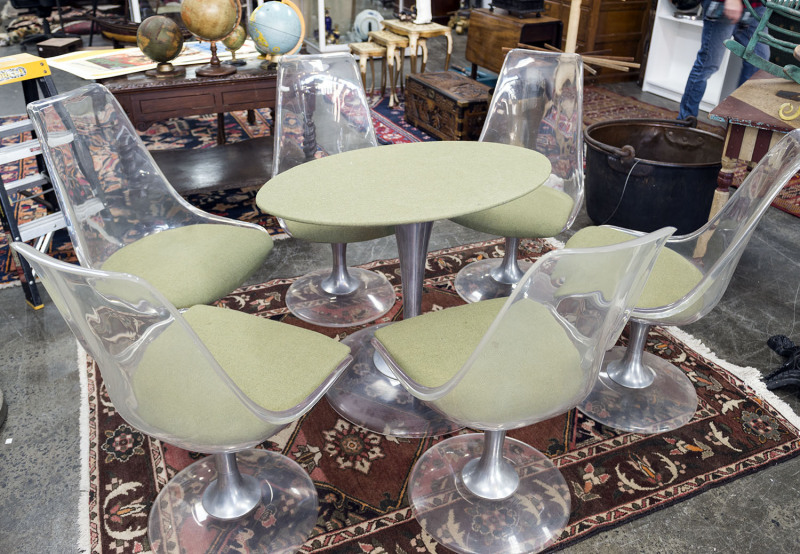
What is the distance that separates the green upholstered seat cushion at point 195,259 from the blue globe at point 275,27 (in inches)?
53.2

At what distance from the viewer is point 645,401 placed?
2229mm

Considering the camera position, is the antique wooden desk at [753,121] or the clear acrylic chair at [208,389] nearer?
the clear acrylic chair at [208,389]

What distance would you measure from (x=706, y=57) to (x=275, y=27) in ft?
9.64

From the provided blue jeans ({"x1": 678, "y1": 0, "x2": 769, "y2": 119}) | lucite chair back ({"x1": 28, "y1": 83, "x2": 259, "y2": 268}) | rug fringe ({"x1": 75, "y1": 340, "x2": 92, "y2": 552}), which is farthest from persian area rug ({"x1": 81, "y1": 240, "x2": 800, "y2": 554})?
blue jeans ({"x1": 678, "y1": 0, "x2": 769, "y2": 119})

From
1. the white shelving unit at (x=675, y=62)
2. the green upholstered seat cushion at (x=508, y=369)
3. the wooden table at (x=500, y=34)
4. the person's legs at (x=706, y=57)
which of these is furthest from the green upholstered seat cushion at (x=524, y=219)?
the white shelving unit at (x=675, y=62)

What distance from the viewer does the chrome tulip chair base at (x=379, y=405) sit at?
2111 mm

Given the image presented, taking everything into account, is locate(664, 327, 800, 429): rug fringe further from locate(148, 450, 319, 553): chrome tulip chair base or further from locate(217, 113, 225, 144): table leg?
locate(217, 113, 225, 144): table leg

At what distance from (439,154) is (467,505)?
1.11 meters

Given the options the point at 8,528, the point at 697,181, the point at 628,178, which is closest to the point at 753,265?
the point at 697,181

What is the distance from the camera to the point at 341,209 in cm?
166

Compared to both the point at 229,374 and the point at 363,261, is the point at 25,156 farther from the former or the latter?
the point at 229,374

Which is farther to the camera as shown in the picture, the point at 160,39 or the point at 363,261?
the point at 363,261

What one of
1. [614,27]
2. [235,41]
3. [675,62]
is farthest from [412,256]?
[614,27]

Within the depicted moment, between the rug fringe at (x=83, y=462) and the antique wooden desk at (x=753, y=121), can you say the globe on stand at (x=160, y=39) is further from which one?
the antique wooden desk at (x=753, y=121)
